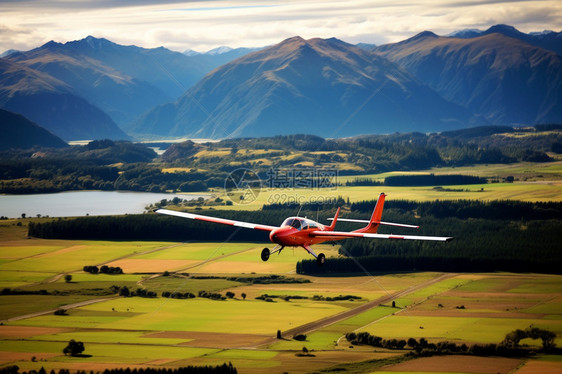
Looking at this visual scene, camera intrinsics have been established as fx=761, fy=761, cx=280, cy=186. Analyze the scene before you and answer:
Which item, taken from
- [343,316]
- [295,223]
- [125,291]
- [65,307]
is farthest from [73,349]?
[295,223]

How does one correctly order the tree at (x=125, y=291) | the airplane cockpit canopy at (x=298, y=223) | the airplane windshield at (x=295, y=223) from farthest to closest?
the tree at (x=125, y=291), the airplane windshield at (x=295, y=223), the airplane cockpit canopy at (x=298, y=223)

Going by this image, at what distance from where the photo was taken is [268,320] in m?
162

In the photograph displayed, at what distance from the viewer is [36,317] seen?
551 feet

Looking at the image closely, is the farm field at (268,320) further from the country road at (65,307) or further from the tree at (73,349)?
the tree at (73,349)

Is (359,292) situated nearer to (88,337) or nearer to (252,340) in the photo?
(252,340)

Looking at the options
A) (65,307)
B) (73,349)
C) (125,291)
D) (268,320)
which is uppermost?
(125,291)

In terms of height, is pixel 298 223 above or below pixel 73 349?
above

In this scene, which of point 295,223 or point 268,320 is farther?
point 268,320

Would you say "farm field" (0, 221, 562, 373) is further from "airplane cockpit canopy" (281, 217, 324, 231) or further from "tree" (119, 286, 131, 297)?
"airplane cockpit canopy" (281, 217, 324, 231)

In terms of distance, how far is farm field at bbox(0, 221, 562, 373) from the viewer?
5384 inches

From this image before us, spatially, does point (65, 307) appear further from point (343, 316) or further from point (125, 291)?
point (343, 316)

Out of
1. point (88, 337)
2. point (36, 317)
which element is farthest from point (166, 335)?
point (36, 317)

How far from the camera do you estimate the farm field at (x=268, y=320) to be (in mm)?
136750

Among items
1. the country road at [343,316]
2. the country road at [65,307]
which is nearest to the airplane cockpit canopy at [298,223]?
the country road at [343,316]
